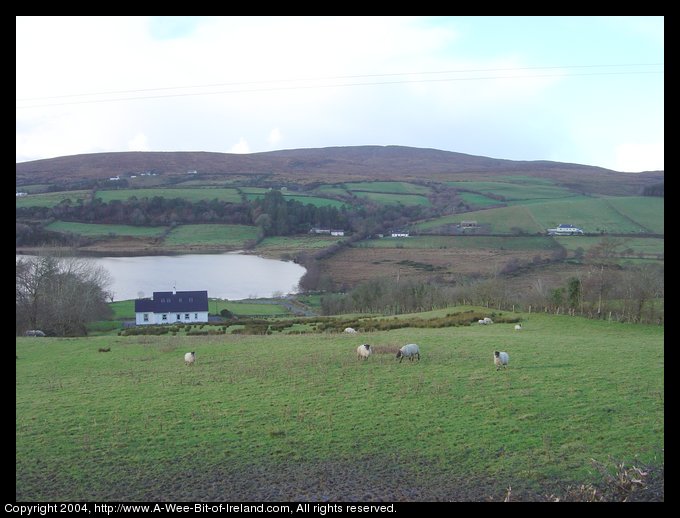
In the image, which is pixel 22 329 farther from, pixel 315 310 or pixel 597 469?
pixel 597 469

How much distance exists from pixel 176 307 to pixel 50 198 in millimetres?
55030

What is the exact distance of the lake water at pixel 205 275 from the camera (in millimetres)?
64312

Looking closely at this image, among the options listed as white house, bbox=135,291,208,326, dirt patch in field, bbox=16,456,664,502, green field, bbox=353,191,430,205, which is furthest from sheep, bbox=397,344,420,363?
green field, bbox=353,191,430,205

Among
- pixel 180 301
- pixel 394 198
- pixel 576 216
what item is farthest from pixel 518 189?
pixel 180 301

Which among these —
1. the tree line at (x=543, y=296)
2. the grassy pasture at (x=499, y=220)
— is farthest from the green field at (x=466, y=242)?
the tree line at (x=543, y=296)

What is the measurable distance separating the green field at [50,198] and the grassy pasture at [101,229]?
786 cm

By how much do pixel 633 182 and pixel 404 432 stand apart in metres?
138

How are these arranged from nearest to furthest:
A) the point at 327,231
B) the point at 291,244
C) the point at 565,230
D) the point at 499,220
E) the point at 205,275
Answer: the point at 205,275
the point at 565,230
the point at 291,244
the point at 499,220
the point at 327,231

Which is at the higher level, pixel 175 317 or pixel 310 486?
pixel 310 486

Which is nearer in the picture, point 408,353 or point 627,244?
point 408,353

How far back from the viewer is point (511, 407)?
13008mm

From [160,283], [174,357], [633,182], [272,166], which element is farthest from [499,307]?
[272,166]

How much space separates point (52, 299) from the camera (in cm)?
3922

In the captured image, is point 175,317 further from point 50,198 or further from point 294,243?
point 50,198
